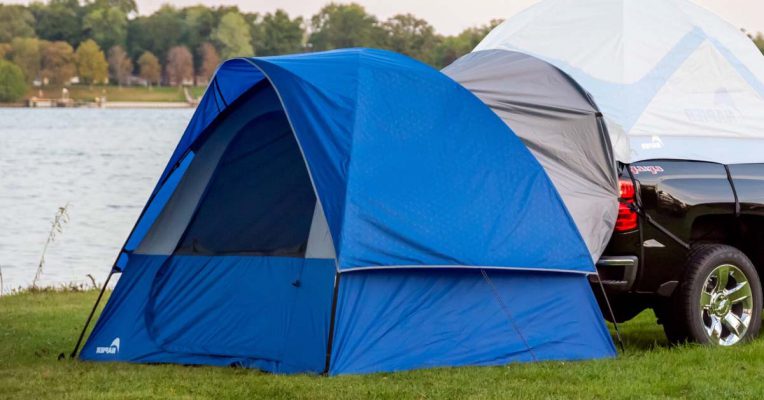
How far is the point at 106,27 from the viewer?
9931cm

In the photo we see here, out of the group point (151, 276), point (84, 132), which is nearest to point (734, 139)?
point (151, 276)

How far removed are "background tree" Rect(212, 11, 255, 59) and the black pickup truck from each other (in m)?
83.1

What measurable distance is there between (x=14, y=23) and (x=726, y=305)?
91.7 m

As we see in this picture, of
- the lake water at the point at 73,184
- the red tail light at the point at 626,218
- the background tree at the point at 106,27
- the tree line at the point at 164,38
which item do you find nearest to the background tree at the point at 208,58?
the tree line at the point at 164,38

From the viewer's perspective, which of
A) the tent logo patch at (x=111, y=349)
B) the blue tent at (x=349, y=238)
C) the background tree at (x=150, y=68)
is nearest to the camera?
the blue tent at (x=349, y=238)

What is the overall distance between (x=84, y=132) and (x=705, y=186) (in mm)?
74448

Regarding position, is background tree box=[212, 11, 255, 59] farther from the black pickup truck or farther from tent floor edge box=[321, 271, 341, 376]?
tent floor edge box=[321, 271, 341, 376]

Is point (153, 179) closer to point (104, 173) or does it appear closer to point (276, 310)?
point (104, 173)

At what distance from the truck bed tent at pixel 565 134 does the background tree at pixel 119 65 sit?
83860mm

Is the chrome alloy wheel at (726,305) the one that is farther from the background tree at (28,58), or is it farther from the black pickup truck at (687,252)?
the background tree at (28,58)

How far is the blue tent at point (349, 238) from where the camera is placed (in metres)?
8.27

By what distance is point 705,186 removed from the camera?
368 inches

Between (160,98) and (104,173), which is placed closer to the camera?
(104,173)

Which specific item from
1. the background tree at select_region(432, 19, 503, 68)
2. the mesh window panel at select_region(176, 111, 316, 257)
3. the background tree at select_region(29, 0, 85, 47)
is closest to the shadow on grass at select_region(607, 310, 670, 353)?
the mesh window panel at select_region(176, 111, 316, 257)
